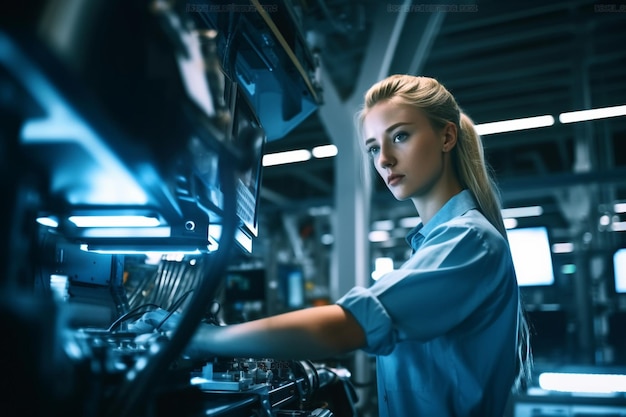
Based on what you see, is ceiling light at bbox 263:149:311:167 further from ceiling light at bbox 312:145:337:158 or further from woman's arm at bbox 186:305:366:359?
woman's arm at bbox 186:305:366:359

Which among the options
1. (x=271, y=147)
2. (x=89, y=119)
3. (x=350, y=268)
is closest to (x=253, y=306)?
(x=350, y=268)

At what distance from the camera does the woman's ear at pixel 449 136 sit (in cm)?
127

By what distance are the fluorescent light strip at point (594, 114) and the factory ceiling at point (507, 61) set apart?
1.04 ft

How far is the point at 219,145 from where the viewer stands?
0.71 metres

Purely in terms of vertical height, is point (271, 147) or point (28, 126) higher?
point (271, 147)

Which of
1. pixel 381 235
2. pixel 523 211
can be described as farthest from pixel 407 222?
pixel 523 211


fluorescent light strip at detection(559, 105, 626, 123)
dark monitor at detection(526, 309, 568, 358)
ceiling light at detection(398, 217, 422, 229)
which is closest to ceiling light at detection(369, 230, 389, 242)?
ceiling light at detection(398, 217, 422, 229)

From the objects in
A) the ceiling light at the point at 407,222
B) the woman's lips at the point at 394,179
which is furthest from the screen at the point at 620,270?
the ceiling light at the point at 407,222

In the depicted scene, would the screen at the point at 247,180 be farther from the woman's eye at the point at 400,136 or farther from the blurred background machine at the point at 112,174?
the woman's eye at the point at 400,136

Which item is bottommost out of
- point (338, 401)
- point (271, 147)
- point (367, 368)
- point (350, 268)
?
point (367, 368)

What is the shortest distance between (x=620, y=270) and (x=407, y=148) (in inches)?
118

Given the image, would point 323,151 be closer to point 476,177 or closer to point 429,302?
point 476,177

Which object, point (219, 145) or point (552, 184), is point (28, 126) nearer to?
point (219, 145)

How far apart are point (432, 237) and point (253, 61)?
3.02ft
